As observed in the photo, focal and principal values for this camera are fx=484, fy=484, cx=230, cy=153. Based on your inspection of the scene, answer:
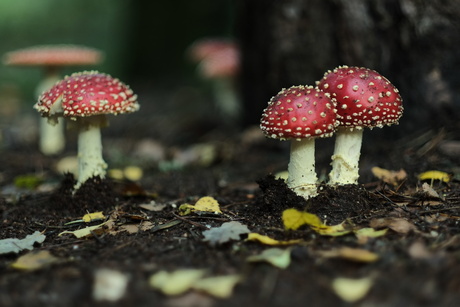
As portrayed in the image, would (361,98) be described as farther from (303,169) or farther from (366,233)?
(366,233)

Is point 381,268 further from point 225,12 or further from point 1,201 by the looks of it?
point 225,12

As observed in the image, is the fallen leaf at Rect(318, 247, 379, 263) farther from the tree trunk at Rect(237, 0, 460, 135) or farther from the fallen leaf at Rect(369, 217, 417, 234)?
the tree trunk at Rect(237, 0, 460, 135)

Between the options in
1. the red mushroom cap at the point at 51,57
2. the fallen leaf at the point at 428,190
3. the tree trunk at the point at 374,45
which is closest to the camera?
the fallen leaf at the point at 428,190

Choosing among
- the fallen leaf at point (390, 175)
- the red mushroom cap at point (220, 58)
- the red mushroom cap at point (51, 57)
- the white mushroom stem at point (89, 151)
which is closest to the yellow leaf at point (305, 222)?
the fallen leaf at point (390, 175)

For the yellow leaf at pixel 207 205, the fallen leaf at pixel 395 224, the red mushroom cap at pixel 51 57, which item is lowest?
the yellow leaf at pixel 207 205

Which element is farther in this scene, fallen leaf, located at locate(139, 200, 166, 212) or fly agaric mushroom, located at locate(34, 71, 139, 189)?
fallen leaf, located at locate(139, 200, 166, 212)

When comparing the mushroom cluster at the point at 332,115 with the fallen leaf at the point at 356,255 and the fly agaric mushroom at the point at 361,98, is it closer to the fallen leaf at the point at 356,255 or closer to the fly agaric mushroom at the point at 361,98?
the fly agaric mushroom at the point at 361,98

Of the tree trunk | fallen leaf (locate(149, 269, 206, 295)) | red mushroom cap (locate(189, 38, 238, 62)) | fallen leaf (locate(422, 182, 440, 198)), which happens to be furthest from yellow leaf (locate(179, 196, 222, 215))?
red mushroom cap (locate(189, 38, 238, 62))

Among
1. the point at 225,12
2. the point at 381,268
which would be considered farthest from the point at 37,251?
the point at 225,12
